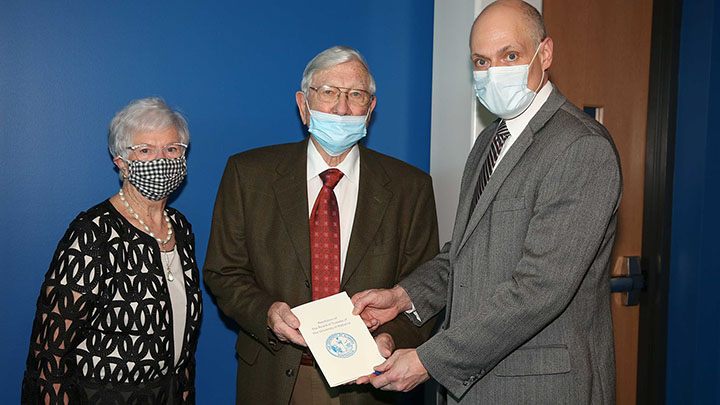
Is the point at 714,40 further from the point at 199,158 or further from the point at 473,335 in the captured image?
the point at 199,158

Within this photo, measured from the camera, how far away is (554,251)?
5.15ft

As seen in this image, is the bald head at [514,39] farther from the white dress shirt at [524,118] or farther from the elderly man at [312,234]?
the elderly man at [312,234]

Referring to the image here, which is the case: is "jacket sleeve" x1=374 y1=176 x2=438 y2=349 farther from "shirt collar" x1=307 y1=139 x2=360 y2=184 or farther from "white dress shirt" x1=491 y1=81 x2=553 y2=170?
"white dress shirt" x1=491 y1=81 x2=553 y2=170

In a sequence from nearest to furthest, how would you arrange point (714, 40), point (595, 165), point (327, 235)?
point (595, 165)
point (327, 235)
point (714, 40)

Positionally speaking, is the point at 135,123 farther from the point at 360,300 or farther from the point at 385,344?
the point at 385,344

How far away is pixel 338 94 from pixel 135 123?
75cm

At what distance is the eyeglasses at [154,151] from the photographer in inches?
83.3

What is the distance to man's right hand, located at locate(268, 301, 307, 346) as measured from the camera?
190 centimetres

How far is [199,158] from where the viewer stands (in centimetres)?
262

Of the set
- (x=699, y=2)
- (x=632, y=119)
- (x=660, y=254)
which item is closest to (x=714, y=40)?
(x=699, y=2)

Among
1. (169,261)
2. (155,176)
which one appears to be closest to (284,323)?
(169,261)

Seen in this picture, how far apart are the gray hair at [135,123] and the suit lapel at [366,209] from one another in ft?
2.41

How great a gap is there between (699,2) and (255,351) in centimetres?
290

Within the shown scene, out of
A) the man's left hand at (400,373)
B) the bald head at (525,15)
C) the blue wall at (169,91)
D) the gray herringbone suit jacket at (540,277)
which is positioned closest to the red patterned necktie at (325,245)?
the man's left hand at (400,373)
